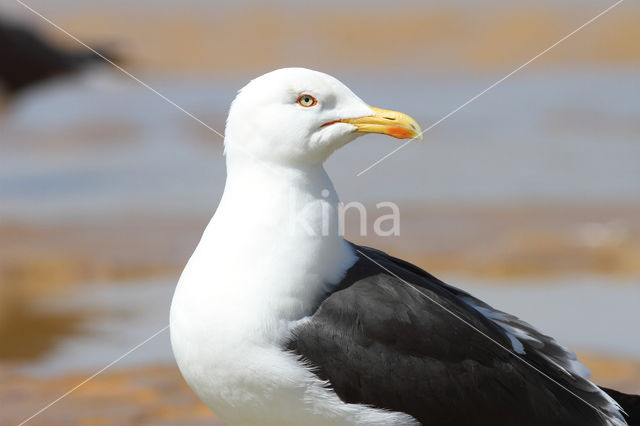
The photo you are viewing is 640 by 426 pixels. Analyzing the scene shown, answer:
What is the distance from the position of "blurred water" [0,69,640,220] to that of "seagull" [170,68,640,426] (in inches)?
298

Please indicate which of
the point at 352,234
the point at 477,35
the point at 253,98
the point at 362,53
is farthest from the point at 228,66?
the point at 253,98

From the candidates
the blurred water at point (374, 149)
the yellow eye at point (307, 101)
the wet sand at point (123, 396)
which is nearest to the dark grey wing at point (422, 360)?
the yellow eye at point (307, 101)

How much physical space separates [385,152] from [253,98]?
1093 cm

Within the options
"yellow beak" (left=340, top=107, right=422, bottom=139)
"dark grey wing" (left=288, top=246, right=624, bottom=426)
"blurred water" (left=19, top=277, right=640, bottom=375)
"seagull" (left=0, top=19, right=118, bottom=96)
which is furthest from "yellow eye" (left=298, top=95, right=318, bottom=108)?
"seagull" (left=0, top=19, right=118, bottom=96)

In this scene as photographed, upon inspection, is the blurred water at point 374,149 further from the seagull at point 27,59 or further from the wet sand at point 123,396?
the wet sand at point 123,396

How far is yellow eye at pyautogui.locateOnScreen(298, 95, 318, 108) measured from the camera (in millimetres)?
3996

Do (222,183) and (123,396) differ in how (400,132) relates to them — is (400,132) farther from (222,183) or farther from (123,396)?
(222,183)

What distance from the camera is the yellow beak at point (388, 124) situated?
4043 millimetres

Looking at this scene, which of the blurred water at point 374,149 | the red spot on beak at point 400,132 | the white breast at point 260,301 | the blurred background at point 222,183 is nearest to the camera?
the white breast at point 260,301

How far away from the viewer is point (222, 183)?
13062mm

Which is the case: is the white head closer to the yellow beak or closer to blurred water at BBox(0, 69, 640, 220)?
the yellow beak

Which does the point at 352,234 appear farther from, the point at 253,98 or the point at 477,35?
the point at 477,35

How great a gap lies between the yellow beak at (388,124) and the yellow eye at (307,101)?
0.13 m

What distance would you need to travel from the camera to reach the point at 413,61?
93.5ft
